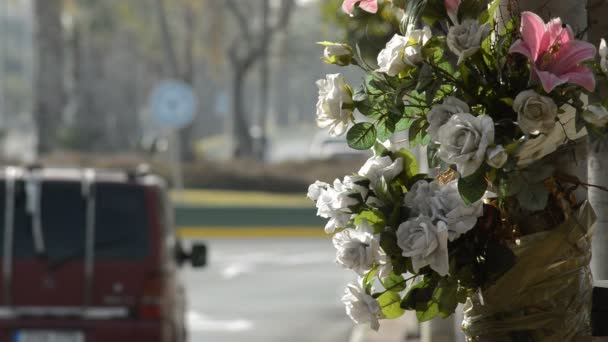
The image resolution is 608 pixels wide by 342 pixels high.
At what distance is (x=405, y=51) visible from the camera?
10.5 ft

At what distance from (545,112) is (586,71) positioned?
13 centimetres

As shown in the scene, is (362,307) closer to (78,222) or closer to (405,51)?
(405,51)

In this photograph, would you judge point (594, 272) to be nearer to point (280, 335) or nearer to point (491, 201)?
point (491, 201)

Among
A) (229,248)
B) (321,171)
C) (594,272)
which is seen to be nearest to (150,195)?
(594,272)

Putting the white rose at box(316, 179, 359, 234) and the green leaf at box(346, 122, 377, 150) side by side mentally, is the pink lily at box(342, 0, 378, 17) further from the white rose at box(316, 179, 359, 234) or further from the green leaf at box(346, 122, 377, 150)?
the white rose at box(316, 179, 359, 234)

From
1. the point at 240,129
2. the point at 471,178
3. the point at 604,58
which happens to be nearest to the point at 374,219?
the point at 471,178

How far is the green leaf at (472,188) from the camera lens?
3.11 m

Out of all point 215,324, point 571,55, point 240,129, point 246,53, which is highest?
point 246,53

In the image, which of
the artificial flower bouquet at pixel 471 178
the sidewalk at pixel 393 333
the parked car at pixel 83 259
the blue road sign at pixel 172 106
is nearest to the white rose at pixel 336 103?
the artificial flower bouquet at pixel 471 178

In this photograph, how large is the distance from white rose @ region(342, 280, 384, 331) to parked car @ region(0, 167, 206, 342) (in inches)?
209

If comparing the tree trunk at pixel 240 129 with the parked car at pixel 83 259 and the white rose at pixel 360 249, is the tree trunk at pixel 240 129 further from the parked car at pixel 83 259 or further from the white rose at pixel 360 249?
the white rose at pixel 360 249

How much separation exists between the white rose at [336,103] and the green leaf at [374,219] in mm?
222

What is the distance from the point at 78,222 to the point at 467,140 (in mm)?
6090

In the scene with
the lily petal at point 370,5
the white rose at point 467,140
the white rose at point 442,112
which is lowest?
the white rose at point 467,140
